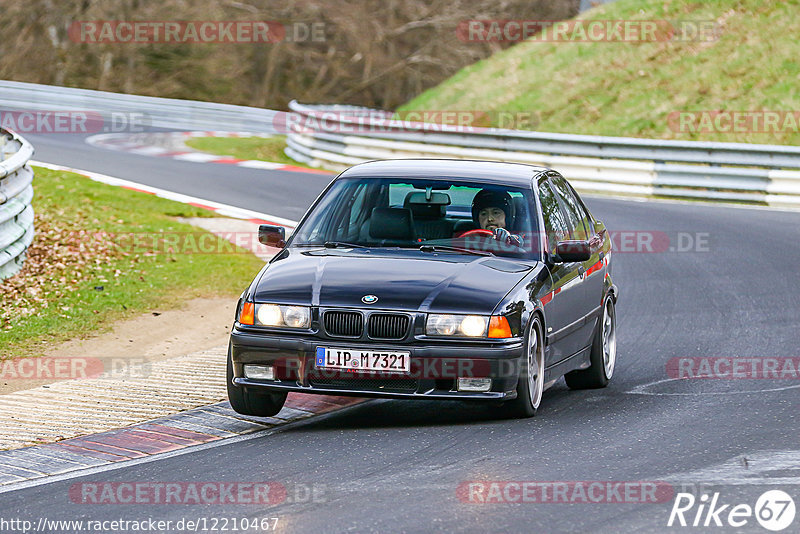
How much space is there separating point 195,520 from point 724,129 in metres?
24.2

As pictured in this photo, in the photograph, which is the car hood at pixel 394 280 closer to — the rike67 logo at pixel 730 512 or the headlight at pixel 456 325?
the headlight at pixel 456 325

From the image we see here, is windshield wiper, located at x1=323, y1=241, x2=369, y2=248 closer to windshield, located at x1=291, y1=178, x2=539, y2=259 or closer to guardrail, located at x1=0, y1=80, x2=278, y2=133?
windshield, located at x1=291, y1=178, x2=539, y2=259

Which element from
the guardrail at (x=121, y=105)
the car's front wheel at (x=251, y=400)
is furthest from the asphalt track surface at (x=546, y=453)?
the guardrail at (x=121, y=105)

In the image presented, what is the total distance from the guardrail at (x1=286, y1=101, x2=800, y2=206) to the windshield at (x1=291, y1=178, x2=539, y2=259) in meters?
14.8

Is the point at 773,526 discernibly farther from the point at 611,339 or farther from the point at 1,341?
the point at 1,341

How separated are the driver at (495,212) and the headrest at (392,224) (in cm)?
47

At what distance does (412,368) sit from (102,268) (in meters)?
7.37

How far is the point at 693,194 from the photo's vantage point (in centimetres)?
2361

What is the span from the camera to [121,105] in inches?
1496

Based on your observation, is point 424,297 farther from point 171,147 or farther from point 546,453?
point 171,147

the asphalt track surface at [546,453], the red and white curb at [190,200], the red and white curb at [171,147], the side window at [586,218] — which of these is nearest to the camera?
the asphalt track surface at [546,453]

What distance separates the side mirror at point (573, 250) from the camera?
28.5 ft

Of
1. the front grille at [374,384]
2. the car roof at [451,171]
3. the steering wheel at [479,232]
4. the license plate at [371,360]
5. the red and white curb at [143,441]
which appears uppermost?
the car roof at [451,171]

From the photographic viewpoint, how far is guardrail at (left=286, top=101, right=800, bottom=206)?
23125 mm
